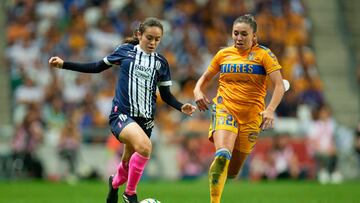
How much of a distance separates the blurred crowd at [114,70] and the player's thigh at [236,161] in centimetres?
1167

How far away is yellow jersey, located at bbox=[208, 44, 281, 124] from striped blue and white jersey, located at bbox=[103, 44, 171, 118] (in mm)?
768

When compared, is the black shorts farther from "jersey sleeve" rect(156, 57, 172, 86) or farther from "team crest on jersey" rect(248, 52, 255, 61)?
"team crest on jersey" rect(248, 52, 255, 61)

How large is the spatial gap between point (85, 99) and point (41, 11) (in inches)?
157

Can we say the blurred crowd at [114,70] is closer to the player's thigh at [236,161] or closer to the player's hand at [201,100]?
the player's thigh at [236,161]

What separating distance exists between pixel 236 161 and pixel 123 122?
1573mm

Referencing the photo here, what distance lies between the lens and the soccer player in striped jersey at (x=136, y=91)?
11.2m

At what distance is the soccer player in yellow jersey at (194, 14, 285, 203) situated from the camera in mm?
10961

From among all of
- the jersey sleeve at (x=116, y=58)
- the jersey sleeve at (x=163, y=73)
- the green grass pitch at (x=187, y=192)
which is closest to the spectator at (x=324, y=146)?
the green grass pitch at (x=187, y=192)

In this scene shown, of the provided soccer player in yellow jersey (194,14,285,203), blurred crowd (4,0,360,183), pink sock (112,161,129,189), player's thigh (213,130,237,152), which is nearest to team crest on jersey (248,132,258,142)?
soccer player in yellow jersey (194,14,285,203)

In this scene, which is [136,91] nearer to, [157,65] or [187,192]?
[157,65]

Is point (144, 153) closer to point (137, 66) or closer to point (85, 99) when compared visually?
point (137, 66)

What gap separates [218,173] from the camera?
Result: 1079 cm

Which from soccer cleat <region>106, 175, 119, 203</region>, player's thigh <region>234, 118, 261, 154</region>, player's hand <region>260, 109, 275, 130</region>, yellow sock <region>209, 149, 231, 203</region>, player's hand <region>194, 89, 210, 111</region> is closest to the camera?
player's hand <region>260, 109, 275, 130</region>

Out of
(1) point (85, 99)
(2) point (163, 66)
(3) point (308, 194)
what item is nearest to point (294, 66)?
(1) point (85, 99)
